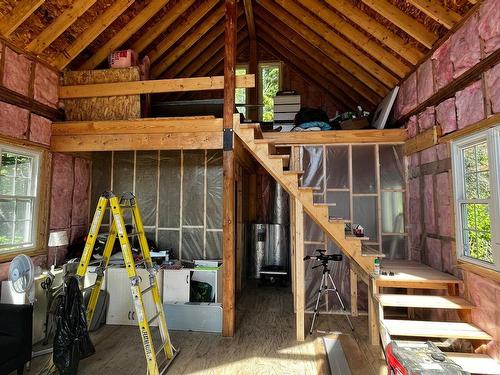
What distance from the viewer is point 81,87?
4.44 metres

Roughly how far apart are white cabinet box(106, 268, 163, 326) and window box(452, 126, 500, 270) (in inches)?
165

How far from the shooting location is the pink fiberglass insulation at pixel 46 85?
4.14m

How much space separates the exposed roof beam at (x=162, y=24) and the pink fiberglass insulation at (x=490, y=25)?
4.20 metres

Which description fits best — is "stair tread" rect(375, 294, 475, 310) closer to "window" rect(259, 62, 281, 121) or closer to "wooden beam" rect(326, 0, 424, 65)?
"wooden beam" rect(326, 0, 424, 65)

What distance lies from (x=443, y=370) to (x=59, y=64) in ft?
19.3

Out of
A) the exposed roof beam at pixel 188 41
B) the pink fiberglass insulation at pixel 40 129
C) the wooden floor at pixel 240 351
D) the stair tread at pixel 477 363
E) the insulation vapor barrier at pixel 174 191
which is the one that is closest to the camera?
the stair tread at pixel 477 363

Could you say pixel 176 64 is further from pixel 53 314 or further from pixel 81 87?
pixel 53 314

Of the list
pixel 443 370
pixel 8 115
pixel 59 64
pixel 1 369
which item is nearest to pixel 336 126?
pixel 443 370

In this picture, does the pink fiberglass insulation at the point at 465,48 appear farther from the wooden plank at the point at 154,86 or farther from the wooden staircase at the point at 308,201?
the wooden plank at the point at 154,86

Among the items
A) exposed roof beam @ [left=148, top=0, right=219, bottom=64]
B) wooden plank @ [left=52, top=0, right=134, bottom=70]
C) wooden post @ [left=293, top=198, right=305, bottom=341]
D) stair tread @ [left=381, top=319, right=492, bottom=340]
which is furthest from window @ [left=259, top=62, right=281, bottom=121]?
stair tread @ [left=381, top=319, right=492, bottom=340]

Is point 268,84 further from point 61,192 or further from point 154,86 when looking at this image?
point 61,192

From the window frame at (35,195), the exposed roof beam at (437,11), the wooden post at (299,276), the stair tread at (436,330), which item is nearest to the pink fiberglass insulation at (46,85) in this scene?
the window frame at (35,195)

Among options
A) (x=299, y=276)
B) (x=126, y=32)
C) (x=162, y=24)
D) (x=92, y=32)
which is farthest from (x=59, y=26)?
(x=299, y=276)

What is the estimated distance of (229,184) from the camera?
4051mm
